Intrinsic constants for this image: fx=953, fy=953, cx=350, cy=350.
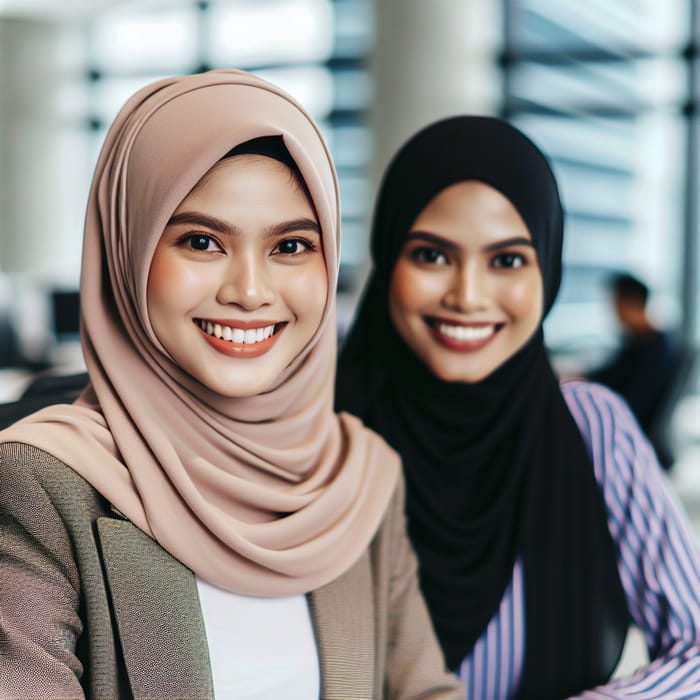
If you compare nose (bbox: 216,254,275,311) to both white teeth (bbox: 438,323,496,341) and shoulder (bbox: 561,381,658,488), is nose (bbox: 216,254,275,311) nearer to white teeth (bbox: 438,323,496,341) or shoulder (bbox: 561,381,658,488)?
white teeth (bbox: 438,323,496,341)

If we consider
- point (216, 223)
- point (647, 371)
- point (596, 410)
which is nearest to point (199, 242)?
point (216, 223)

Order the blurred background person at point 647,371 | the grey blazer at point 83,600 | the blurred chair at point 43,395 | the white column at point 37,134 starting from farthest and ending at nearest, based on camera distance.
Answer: the white column at point 37,134 → the blurred background person at point 647,371 → the blurred chair at point 43,395 → the grey blazer at point 83,600

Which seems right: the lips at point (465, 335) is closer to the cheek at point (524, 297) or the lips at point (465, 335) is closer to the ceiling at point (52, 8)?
the cheek at point (524, 297)

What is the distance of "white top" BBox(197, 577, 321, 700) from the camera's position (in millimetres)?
1097

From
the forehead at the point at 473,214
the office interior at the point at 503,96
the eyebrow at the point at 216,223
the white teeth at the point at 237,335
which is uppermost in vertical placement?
the office interior at the point at 503,96

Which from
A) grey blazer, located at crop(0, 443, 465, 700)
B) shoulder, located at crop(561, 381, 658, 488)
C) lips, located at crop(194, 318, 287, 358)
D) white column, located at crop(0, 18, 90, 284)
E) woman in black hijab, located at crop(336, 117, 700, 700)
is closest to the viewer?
grey blazer, located at crop(0, 443, 465, 700)

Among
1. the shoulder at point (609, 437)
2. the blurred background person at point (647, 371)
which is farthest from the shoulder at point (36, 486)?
the blurred background person at point (647, 371)

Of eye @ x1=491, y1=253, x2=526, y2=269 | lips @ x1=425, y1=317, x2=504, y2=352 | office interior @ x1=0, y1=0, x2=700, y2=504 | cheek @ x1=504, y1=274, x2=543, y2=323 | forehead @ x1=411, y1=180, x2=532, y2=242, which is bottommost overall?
lips @ x1=425, y1=317, x2=504, y2=352

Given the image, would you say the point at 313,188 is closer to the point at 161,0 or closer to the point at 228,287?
the point at 228,287

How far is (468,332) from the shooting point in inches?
55.1

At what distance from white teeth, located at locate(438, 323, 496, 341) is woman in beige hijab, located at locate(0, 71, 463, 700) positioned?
28 cm

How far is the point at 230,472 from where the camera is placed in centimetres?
114

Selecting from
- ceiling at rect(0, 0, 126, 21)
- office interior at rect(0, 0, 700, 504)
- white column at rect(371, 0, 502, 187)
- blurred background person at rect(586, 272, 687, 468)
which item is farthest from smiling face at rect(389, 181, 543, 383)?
ceiling at rect(0, 0, 126, 21)

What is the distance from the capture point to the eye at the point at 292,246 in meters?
1.11
